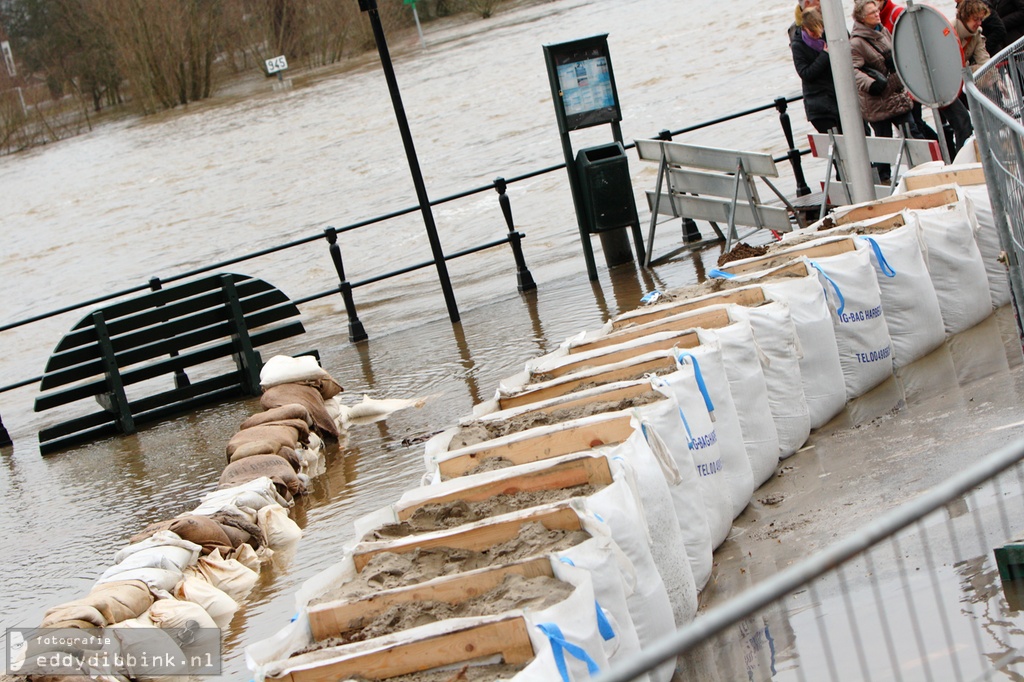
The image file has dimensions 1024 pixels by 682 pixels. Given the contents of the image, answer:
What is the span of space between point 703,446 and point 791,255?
194 centimetres

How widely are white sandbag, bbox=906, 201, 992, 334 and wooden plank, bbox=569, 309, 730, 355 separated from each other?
1.55 meters

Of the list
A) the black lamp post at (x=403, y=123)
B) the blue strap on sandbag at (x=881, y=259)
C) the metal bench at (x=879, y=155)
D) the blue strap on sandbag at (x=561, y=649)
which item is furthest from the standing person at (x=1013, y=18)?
the blue strap on sandbag at (x=561, y=649)

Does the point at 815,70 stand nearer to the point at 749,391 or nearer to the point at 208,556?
the point at 749,391

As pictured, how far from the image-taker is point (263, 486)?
6402 mm

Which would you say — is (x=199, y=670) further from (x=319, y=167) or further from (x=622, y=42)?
(x=622, y=42)

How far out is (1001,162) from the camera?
506 centimetres

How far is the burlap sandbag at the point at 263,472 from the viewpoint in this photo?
263 inches

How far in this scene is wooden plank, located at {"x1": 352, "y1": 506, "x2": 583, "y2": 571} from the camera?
3824 millimetres

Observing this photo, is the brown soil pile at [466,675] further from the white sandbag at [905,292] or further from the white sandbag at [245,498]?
the white sandbag at [905,292]

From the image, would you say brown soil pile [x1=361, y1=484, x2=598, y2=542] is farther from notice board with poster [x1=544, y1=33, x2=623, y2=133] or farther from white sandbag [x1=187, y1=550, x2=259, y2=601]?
notice board with poster [x1=544, y1=33, x2=623, y2=133]

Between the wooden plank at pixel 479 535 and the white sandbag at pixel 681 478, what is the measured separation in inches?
26.8

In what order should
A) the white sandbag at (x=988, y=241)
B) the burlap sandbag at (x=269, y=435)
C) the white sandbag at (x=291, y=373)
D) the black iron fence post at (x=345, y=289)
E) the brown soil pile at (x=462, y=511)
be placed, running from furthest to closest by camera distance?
the black iron fence post at (x=345, y=289)
the white sandbag at (x=291, y=373)
the burlap sandbag at (x=269, y=435)
the white sandbag at (x=988, y=241)
the brown soil pile at (x=462, y=511)

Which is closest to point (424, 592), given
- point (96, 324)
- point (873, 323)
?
point (873, 323)

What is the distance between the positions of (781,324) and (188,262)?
921 inches
